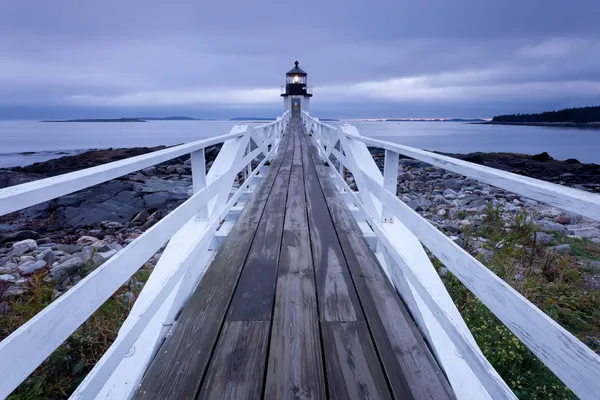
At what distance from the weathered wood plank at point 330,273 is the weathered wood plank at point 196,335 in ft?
2.13

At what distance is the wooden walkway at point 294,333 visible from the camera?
5.55 feet

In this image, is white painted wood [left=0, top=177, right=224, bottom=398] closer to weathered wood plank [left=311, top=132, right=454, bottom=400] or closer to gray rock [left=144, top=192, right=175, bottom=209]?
weathered wood plank [left=311, top=132, right=454, bottom=400]

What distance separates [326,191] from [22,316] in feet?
13.1

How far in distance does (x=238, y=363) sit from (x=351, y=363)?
1.94 feet

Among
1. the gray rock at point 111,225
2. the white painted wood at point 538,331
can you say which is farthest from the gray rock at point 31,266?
the white painted wood at point 538,331

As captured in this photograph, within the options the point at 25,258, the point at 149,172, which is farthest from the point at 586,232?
the point at 149,172

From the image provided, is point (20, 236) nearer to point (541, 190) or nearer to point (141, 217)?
point (141, 217)

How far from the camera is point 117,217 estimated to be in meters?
9.95

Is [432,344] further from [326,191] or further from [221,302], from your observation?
[326,191]

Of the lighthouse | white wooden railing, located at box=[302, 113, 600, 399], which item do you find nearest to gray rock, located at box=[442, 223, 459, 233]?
white wooden railing, located at box=[302, 113, 600, 399]

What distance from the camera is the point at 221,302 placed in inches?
93.4

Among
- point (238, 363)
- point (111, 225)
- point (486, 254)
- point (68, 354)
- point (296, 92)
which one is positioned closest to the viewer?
point (238, 363)

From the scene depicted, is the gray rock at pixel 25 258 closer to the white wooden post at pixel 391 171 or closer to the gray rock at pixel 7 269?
the gray rock at pixel 7 269

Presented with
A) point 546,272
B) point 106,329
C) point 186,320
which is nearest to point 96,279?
point 186,320
